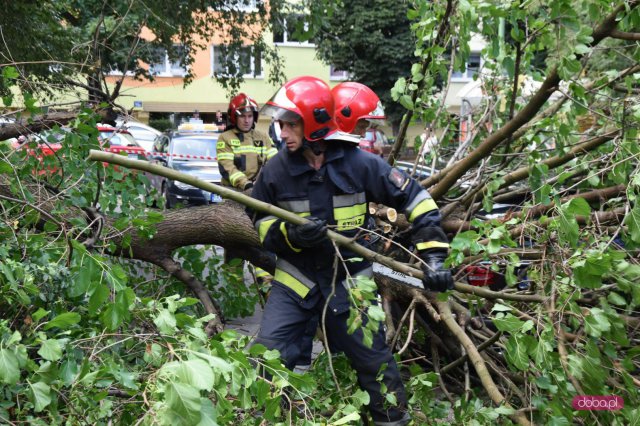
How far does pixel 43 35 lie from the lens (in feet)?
22.8

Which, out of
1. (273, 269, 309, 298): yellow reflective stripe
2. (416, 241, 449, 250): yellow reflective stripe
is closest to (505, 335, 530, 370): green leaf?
(416, 241, 449, 250): yellow reflective stripe

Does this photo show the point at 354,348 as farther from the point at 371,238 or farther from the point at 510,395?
the point at 510,395

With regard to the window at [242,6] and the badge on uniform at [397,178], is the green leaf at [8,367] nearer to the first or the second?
the badge on uniform at [397,178]

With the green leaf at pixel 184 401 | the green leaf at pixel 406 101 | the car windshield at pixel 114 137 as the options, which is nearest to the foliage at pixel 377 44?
the car windshield at pixel 114 137

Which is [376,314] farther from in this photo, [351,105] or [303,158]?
[351,105]

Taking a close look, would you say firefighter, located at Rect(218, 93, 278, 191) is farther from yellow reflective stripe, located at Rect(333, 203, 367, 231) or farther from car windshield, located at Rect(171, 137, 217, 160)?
car windshield, located at Rect(171, 137, 217, 160)

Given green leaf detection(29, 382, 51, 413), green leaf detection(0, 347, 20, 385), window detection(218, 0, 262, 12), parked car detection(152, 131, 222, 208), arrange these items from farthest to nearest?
parked car detection(152, 131, 222, 208), window detection(218, 0, 262, 12), green leaf detection(29, 382, 51, 413), green leaf detection(0, 347, 20, 385)

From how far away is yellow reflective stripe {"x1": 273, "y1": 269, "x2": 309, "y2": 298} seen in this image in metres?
3.31

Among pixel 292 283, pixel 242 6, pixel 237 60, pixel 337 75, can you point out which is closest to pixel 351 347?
pixel 292 283

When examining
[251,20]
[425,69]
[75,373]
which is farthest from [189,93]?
[75,373]

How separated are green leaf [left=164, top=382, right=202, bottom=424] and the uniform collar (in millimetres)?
1714

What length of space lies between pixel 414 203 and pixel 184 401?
1815 mm

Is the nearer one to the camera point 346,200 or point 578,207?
point 578,207

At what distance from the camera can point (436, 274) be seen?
10.0ft
